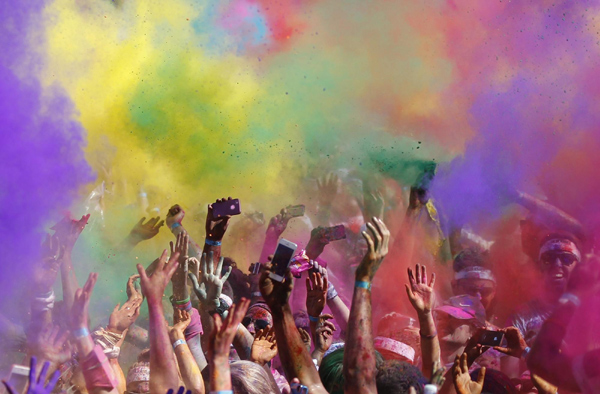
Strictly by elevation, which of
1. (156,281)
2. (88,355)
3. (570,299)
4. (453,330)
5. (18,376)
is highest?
(453,330)

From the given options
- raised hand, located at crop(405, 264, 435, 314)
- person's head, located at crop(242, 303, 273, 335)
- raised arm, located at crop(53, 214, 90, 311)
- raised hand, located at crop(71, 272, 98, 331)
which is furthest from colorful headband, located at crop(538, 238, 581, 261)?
raised hand, located at crop(71, 272, 98, 331)

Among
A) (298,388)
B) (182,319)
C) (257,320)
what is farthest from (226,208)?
(298,388)

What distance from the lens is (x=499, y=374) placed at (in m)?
3.22

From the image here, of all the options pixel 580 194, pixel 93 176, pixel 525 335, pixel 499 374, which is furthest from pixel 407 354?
pixel 93 176

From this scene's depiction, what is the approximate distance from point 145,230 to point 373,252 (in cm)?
339

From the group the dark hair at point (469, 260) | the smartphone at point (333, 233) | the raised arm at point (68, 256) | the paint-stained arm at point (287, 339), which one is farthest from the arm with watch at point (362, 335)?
the dark hair at point (469, 260)

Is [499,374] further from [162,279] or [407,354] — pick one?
[162,279]

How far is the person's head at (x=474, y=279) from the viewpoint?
197 inches

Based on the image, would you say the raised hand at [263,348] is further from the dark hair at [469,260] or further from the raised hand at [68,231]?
the dark hair at [469,260]

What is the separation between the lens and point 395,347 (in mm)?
3713

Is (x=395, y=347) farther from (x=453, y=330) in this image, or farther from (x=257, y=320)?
(x=257, y=320)

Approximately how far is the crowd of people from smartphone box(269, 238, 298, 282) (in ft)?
0.09

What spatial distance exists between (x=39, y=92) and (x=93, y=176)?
0.96 m

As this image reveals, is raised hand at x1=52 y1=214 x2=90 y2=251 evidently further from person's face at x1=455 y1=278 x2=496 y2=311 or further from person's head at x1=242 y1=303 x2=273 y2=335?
person's face at x1=455 y1=278 x2=496 y2=311
